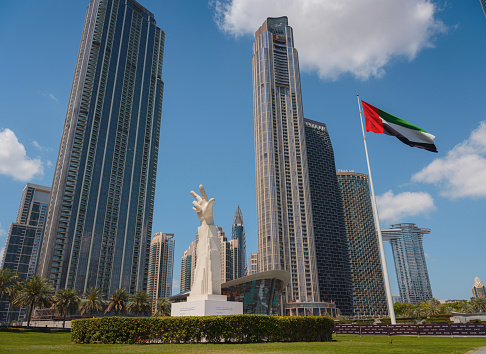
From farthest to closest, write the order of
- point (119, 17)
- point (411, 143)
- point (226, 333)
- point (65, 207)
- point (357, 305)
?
point (357, 305) < point (119, 17) < point (65, 207) < point (411, 143) < point (226, 333)

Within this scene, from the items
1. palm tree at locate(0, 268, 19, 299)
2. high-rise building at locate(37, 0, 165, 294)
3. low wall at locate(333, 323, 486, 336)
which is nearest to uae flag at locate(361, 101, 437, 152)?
low wall at locate(333, 323, 486, 336)

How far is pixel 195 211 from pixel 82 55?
425 feet

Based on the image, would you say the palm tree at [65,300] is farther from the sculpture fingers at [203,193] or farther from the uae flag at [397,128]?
the uae flag at [397,128]

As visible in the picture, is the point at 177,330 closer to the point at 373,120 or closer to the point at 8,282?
the point at 373,120

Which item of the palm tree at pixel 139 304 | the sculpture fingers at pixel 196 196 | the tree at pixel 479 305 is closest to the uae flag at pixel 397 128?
the sculpture fingers at pixel 196 196

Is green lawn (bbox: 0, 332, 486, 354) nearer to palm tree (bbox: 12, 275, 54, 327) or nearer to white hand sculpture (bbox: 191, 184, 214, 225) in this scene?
white hand sculpture (bbox: 191, 184, 214, 225)

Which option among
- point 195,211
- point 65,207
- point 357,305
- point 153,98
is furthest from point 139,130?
point 357,305

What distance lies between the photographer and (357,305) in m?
177

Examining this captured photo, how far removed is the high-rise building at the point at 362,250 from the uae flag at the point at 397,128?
167499 mm

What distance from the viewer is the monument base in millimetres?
25984

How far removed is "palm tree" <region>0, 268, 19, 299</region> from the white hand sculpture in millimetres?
45020

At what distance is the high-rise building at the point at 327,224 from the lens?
14988 centimetres

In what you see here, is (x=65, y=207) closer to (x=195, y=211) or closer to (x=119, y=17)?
(x=119, y=17)

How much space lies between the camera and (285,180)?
462 ft
